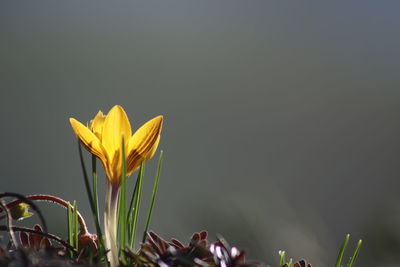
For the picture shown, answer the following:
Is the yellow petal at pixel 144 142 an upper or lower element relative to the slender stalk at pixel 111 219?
upper

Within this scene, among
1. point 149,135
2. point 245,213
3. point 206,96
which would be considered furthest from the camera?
point 206,96

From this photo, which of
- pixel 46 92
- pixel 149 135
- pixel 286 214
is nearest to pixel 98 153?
pixel 149 135

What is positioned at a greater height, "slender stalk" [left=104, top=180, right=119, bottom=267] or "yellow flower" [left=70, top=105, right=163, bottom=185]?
"yellow flower" [left=70, top=105, right=163, bottom=185]

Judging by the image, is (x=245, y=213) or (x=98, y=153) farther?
(x=245, y=213)

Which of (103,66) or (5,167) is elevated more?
(103,66)

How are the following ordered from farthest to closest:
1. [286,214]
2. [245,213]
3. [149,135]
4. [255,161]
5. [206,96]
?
[206,96]
[255,161]
[286,214]
[245,213]
[149,135]

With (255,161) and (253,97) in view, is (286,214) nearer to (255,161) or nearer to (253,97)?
(255,161)
